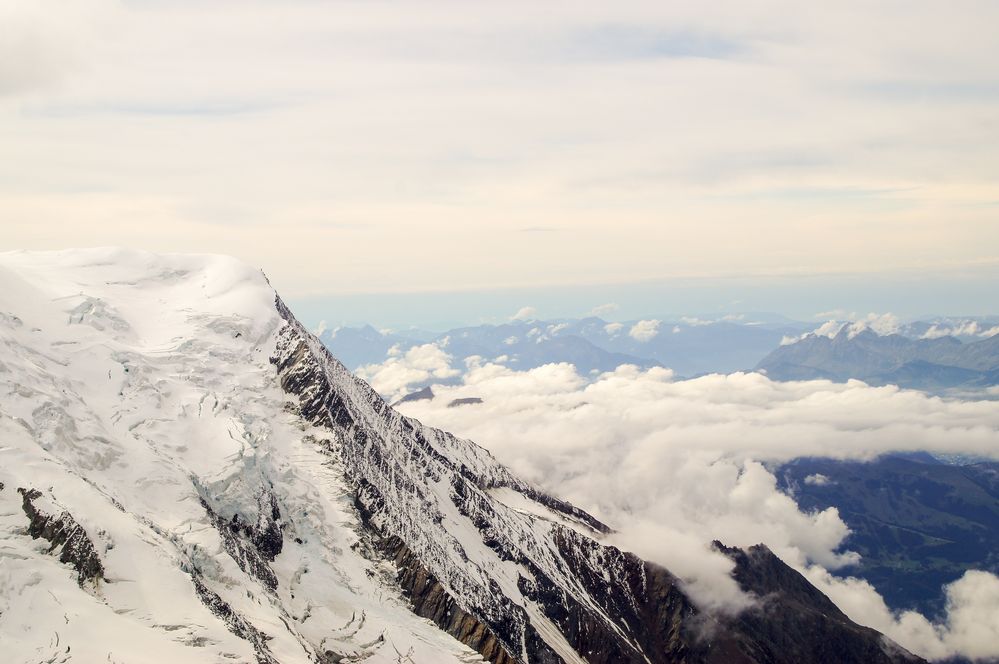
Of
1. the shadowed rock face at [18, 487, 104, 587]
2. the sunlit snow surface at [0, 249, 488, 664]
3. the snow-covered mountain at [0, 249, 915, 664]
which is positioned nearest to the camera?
the sunlit snow surface at [0, 249, 488, 664]

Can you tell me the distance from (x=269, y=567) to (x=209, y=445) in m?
29.4

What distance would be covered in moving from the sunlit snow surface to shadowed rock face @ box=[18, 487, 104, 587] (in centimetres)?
135

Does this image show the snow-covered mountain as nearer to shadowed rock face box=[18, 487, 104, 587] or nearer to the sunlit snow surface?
shadowed rock face box=[18, 487, 104, 587]

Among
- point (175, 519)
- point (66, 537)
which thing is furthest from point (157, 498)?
point (66, 537)

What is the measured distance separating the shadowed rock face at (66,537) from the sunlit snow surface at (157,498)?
1354mm

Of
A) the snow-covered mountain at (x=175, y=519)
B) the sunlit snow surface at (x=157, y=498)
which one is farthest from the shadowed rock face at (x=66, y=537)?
the sunlit snow surface at (x=157, y=498)

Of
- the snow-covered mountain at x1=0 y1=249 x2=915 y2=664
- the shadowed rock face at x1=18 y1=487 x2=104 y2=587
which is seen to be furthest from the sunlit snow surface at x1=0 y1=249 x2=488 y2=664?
the shadowed rock face at x1=18 y1=487 x2=104 y2=587

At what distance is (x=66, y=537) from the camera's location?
371 feet

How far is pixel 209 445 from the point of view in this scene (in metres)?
168

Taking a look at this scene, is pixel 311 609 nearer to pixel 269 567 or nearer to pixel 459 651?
pixel 269 567

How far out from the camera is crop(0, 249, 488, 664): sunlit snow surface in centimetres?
10738

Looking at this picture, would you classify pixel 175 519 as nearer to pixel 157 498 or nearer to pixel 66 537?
pixel 157 498

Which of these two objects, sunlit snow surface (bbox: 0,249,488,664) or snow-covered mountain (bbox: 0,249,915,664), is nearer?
sunlit snow surface (bbox: 0,249,488,664)

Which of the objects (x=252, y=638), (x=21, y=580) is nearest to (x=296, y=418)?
(x=252, y=638)
